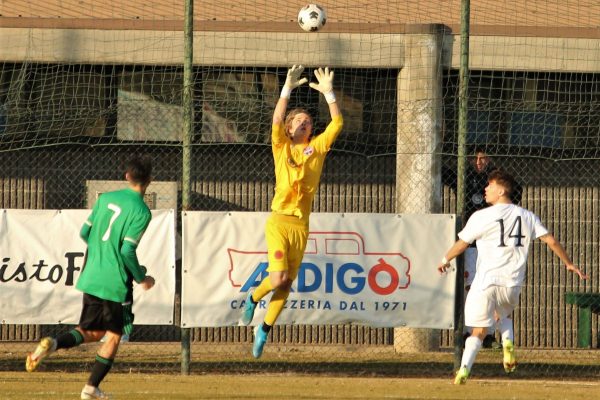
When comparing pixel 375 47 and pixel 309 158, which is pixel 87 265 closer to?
pixel 309 158

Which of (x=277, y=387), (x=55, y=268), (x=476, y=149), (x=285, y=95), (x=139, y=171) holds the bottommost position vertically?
(x=277, y=387)

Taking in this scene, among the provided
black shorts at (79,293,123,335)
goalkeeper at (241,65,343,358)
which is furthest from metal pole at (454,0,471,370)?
black shorts at (79,293,123,335)

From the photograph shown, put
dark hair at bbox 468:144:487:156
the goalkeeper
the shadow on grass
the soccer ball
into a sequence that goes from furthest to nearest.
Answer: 1. dark hair at bbox 468:144:487:156
2. the shadow on grass
3. the soccer ball
4. the goalkeeper

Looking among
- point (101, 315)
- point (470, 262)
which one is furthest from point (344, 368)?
point (101, 315)

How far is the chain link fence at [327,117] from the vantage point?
1546 cm

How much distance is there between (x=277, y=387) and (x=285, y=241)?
4.32ft

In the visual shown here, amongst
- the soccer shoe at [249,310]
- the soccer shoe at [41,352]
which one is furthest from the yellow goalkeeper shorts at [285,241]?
the soccer shoe at [41,352]

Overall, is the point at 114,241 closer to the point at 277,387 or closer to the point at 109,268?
the point at 109,268

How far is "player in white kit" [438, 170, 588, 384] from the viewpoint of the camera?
37.0 feet

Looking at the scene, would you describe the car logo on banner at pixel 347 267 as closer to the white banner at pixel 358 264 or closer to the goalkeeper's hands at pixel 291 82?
the white banner at pixel 358 264

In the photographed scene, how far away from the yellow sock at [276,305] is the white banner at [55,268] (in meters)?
1.45

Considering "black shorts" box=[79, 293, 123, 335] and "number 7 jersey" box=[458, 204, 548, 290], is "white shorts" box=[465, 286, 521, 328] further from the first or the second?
"black shorts" box=[79, 293, 123, 335]

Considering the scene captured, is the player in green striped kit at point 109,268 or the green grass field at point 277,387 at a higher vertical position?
the player in green striped kit at point 109,268

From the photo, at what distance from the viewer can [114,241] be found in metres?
9.95
